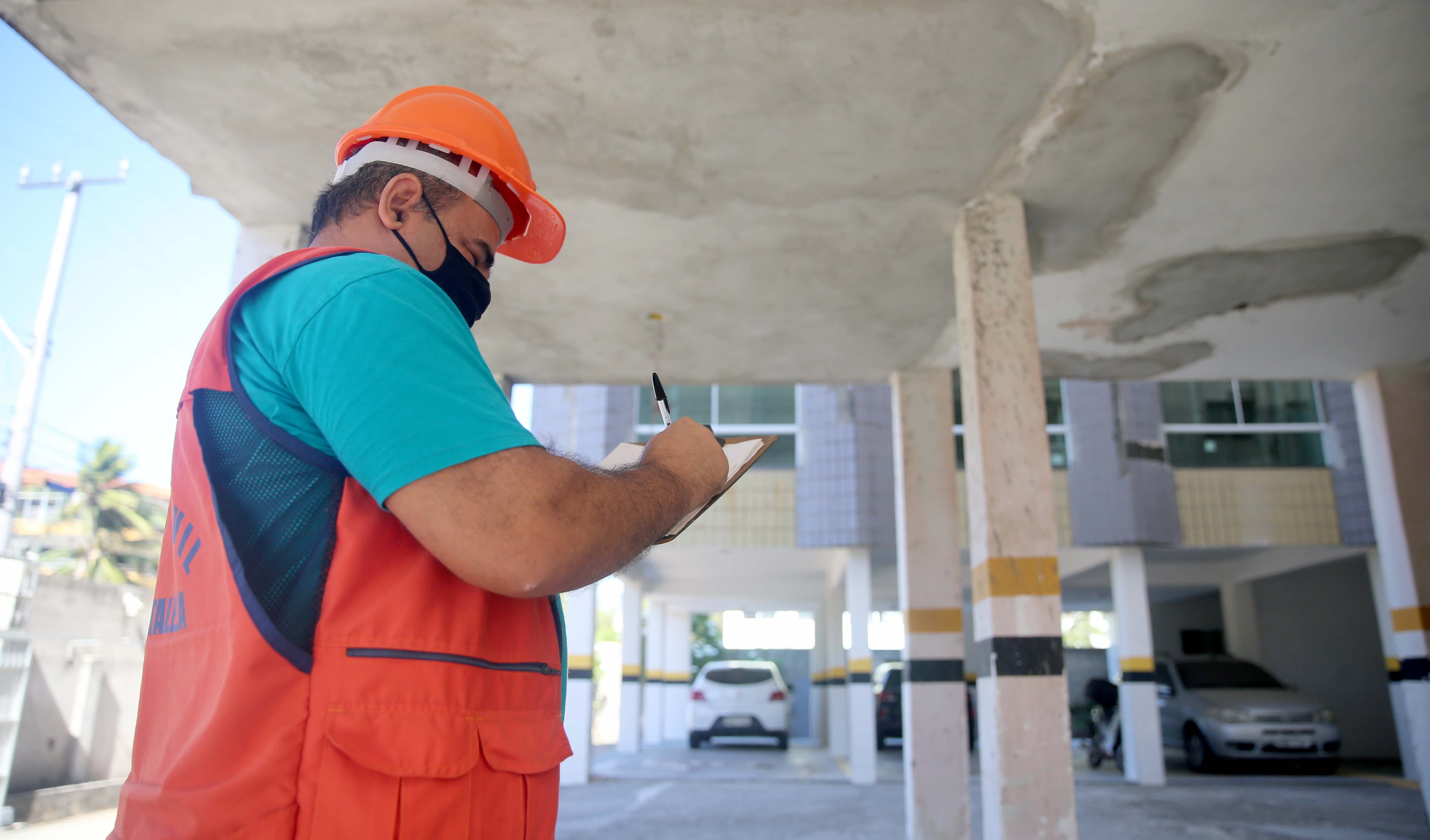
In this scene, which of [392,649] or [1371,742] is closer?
[392,649]

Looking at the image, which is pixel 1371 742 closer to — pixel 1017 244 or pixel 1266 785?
pixel 1266 785

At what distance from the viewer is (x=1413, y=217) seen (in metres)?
5.17

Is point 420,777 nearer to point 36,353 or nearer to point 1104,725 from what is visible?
point 1104,725

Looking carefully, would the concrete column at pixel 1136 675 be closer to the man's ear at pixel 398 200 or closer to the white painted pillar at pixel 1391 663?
the white painted pillar at pixel 1391 663

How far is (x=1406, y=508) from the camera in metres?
7.00

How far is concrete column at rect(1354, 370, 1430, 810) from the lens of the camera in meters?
6.59

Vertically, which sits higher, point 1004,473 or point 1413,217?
point 1413,217

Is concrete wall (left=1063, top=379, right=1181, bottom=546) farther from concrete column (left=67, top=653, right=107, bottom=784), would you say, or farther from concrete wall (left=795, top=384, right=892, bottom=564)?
concrete column (left=67, top=653, right=107, bottom=784)

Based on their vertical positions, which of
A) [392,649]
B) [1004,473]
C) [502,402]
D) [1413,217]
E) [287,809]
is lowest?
[287,809]

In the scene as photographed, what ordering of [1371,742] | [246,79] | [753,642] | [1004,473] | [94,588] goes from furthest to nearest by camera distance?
[753,642] → [1371,742] → [94,588] → [1004,473] → [246,79]

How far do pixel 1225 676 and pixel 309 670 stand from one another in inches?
576

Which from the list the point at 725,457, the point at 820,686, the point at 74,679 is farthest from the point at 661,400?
the point at 820,686

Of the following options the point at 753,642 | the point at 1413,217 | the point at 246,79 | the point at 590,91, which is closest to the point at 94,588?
the point at 246,79

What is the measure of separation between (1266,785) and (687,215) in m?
9.98
